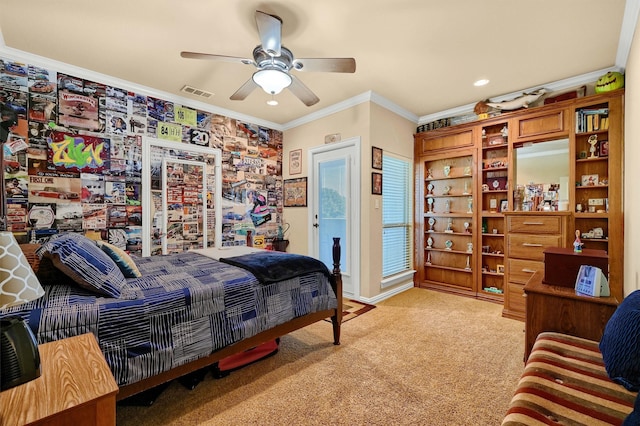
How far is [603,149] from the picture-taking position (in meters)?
2.98

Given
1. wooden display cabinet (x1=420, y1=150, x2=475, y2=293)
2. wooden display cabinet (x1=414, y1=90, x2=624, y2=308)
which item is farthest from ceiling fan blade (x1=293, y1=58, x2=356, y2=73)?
wooden display cabinet (x1=420, y1=150, x2=475, y2=293)

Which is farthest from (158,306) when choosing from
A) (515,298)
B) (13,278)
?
(515,298)

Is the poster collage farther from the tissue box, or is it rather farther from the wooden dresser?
the tissue box

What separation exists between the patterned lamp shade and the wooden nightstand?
0.85ft

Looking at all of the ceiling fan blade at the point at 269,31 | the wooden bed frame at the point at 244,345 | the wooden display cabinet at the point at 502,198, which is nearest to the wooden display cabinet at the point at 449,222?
the wooden display cabinet at the point at 502,198

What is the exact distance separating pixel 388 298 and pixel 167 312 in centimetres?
292

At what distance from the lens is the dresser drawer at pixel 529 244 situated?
9.78 feet

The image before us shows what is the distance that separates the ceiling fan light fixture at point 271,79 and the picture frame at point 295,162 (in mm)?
2120

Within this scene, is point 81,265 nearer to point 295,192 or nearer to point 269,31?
point 269,31

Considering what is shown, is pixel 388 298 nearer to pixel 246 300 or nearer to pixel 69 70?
pixel 246 300

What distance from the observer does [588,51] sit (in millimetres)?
2584

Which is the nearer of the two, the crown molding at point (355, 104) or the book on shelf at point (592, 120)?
the book on shelf at point (592, 120)

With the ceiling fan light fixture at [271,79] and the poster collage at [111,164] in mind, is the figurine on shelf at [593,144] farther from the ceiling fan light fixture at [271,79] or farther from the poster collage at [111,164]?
the poster collage at [111,164]

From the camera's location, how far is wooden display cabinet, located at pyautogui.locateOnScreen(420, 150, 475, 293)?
3986 millimetres
